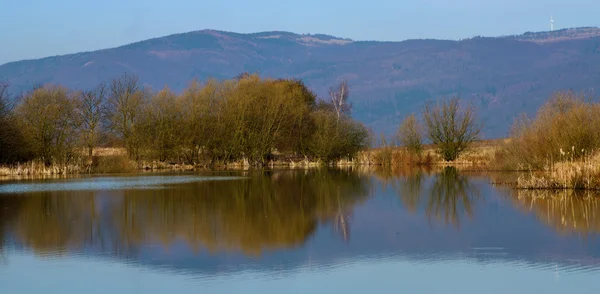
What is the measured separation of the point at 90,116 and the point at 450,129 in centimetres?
1915

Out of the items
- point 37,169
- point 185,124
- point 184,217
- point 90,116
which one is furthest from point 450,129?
point 184,217

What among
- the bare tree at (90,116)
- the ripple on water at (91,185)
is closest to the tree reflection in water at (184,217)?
the ripple on water at (91,185)

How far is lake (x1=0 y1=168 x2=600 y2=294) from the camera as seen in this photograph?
10.2 m

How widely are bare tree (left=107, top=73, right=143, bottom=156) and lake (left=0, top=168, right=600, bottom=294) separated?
19.9 metres

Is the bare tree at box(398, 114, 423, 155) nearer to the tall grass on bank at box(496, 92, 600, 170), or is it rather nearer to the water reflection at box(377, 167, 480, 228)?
the water reflection at box(377, 167, 480, 228)

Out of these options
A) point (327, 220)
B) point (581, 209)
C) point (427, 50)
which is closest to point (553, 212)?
point (581, 209)

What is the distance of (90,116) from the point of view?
1708 inches

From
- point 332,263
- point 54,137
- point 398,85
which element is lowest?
point 332,263

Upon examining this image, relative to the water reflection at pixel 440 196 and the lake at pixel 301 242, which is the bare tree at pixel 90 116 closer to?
the water reflection at pixel 440 196

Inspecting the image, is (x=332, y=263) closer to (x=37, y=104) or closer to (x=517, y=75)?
(x=37, y=104)

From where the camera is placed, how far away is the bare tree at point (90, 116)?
42094 mm

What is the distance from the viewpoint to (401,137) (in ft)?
156

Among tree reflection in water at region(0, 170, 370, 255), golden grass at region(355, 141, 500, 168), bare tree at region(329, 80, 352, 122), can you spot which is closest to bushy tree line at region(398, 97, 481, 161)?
golden grass at region(355, 141, 500, 168)

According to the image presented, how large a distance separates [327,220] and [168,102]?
28458mm
